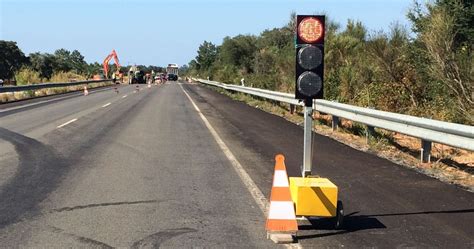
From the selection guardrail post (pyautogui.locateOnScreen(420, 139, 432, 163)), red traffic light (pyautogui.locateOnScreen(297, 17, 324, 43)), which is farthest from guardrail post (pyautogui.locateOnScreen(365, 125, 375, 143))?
red traffic light (pyautogui.locateOnScreen(297, 17, 324, 43))

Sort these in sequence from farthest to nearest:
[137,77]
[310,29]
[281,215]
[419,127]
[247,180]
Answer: [137,77] → [419,127] → [247,180] → [310,29] → [281,215]

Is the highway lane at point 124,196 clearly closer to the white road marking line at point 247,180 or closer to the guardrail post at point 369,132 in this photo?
the white road marking line at point 247,180

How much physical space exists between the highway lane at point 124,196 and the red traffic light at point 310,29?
7.11 ft

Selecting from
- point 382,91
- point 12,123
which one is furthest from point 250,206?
point 12,123

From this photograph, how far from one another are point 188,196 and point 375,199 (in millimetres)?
2525

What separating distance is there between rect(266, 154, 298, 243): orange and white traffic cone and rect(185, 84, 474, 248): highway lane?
21cm

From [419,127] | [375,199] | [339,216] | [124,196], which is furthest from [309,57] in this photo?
[419,127]

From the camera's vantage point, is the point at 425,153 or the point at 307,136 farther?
the point at 425,153

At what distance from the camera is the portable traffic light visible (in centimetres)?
625

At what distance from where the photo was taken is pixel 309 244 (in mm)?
5367

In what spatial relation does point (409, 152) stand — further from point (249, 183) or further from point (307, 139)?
point (307, 139)

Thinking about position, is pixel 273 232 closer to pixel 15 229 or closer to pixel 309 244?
pixel 309 244

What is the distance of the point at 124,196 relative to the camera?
7352 mm

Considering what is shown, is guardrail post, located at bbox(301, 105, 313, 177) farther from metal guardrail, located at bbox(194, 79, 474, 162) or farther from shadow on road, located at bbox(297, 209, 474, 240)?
metal guardrail, located at bbox(194, 79, 474, 162)
